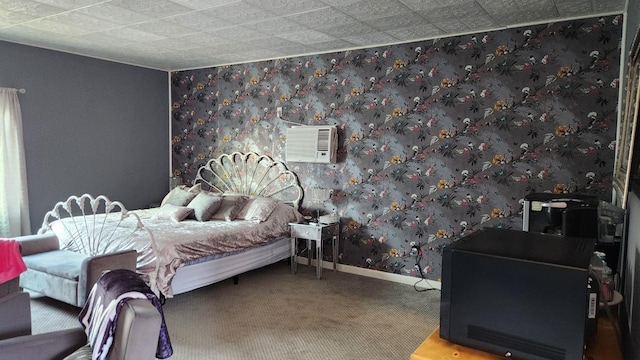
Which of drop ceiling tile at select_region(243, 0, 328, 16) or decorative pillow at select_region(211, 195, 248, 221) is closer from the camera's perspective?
drop ceiling tile at select_region(243, 0, 328, 16)

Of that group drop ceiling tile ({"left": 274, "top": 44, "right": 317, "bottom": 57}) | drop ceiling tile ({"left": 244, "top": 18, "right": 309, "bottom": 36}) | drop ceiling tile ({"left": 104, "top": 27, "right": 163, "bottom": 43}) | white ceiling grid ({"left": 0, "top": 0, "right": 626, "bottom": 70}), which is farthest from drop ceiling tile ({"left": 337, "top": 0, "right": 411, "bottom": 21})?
drop ceiling tile ({"left": 104, "top": 27, "right": 163, "bottom": 43})

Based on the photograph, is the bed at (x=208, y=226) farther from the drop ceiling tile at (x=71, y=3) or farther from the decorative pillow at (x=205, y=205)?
the drop ceiling tile at (x=71, y=3)

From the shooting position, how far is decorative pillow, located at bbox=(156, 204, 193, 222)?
15.6 feet

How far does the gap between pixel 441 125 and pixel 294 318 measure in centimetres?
231

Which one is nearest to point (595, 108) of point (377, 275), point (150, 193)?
point (377, 275)

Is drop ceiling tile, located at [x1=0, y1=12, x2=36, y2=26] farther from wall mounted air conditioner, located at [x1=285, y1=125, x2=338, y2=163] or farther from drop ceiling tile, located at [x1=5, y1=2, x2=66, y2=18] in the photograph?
wall mounted air conditioner, located at [x1=285, y1=125, x2=338, y2=163]

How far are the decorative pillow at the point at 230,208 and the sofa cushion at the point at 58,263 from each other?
145cm

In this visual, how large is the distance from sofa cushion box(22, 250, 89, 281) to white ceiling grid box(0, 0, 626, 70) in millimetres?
2080

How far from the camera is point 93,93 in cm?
547

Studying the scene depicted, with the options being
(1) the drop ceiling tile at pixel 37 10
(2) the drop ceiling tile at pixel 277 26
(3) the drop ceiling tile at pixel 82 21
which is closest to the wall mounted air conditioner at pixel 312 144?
(2) the drop ceiling tile at pixel 277 26

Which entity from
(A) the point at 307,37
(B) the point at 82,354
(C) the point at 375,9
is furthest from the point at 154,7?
(B) the point at 82,354

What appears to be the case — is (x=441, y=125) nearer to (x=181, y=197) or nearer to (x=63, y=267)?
(x=181, y=197)

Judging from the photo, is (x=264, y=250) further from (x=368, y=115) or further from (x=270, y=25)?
(x=270, y=25)

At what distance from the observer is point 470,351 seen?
4.25 feet
